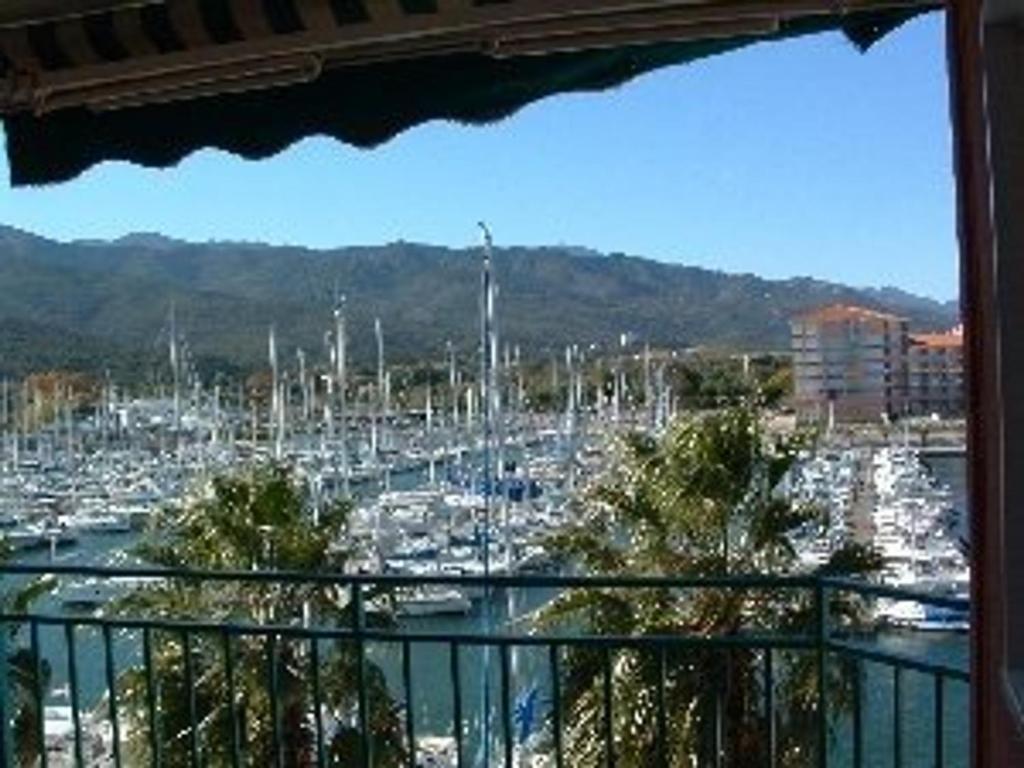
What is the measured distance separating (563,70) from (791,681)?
7914 mm

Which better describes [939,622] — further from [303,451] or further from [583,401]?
[583,401]

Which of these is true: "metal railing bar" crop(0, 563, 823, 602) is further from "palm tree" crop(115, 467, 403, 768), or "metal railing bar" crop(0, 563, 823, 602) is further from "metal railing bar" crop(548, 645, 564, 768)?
"palm tree" crop(115, 467, 403, 768)

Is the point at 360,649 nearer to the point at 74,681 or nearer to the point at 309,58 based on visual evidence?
the point at 74,681

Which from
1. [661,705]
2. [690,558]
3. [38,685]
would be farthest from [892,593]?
[690,558]

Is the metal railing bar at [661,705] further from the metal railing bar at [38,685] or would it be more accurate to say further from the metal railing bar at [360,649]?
the metal railing bar at [38,685]

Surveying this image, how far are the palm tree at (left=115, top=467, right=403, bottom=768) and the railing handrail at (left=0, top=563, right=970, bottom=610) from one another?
4.54 m

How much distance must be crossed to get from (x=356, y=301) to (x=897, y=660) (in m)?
104

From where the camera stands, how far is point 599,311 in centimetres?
9744

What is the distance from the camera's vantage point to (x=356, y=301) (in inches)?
4166

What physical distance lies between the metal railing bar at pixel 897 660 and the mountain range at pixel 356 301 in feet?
174

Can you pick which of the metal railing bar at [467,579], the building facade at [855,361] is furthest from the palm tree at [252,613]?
the building facade at [855,361]

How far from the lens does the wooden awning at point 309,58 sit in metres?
2.35

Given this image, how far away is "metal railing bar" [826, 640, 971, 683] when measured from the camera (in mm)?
2934

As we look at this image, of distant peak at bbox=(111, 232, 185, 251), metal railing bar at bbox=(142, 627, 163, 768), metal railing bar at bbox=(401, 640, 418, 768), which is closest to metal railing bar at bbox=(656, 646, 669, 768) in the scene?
metal railing bar at bbox=(401, 640, 418, 768)
